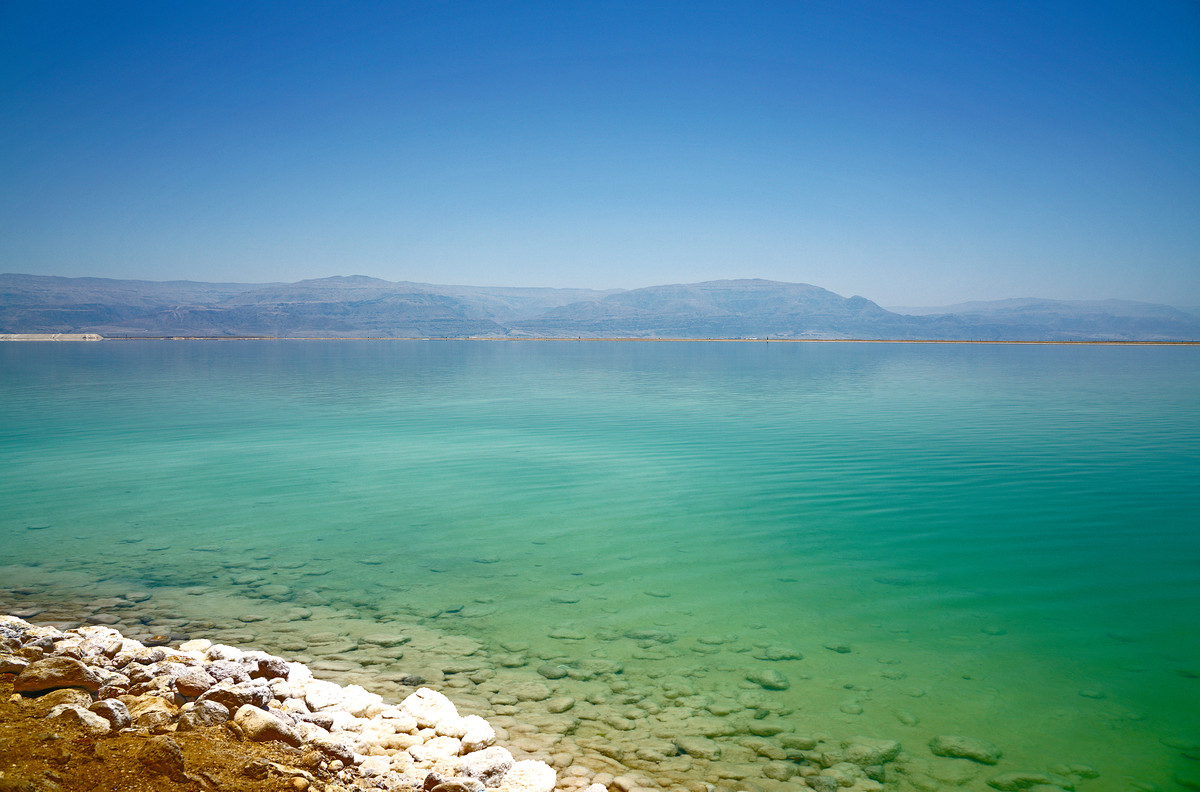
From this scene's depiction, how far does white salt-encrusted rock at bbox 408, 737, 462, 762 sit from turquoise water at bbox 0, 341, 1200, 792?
0.91 m

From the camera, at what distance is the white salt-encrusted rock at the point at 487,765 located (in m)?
4.38

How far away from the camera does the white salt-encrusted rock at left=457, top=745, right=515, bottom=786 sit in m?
4.38

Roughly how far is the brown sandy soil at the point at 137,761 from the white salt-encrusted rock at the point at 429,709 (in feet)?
3.00

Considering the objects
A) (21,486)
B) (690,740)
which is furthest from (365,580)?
(21,486)

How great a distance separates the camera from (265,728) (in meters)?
4.51

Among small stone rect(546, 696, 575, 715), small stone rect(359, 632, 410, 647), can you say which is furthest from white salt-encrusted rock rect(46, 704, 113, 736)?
small stone rect(546, 696, 575, 715)

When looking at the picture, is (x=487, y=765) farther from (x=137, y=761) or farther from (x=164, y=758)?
(x=137, y=761)

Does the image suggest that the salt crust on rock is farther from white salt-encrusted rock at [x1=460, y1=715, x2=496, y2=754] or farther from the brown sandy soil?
the brown sandy soil

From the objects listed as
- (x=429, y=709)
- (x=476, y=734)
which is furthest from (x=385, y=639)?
(x=476, y=734)

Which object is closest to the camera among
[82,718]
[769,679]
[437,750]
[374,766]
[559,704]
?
[82,718]

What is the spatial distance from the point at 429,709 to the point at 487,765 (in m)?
0.99

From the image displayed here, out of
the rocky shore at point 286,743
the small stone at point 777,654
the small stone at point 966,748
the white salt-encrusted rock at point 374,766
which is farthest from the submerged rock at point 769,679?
the white salt-encrusted rock at point 374,766

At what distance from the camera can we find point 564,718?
18.5 feet

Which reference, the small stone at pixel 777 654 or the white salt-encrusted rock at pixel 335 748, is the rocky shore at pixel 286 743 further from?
the small stone at pixel 777 654
